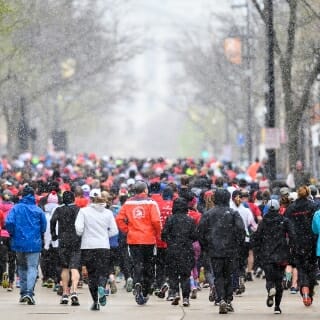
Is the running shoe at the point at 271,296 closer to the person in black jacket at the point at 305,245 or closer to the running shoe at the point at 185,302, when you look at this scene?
the person in black jacket at the point at 305,245

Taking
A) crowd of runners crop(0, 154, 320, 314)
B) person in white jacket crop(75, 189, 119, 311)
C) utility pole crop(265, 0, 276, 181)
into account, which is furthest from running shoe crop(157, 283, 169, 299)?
utility pole crop(265, 0, 276, 181)

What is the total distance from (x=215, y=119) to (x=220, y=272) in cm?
6475

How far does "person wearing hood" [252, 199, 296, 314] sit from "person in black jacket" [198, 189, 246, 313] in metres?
0.41

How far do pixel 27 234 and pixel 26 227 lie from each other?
0.11 m

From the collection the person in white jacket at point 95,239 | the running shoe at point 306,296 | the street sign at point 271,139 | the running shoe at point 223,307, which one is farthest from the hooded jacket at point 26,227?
the street sign at point 271,139

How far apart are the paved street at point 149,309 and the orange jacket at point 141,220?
95 cm

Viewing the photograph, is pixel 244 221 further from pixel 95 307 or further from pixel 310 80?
pixel 310 80

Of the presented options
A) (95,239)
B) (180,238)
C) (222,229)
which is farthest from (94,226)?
(222,229)

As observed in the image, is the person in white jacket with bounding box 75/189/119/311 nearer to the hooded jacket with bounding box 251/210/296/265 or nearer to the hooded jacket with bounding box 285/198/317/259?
the hooded jacket with bounding box 251/210/296/265

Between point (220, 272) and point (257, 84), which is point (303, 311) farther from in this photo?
point (257, 84)

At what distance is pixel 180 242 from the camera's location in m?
18.8

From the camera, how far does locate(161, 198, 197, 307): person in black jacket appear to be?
1872 cm

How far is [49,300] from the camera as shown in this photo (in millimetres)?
20500

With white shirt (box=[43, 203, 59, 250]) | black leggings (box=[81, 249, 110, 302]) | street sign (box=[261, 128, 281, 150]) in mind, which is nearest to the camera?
black leggings (box=[81, 249, 110, 302])
